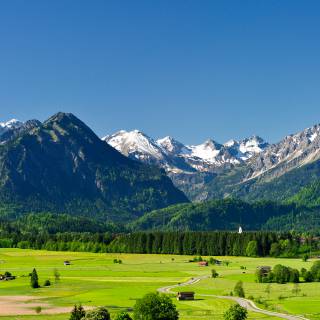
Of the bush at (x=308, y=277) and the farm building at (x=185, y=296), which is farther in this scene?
the bush at (x=308, y=277)

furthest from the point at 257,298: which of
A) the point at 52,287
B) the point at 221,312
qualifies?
the point at 52,287

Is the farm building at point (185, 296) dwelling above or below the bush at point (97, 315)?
above

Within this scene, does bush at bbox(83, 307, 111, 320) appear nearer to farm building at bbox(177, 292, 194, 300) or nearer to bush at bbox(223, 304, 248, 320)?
bush at bbox(223, 304, 248, 320)

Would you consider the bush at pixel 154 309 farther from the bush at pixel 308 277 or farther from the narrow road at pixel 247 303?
the bush at pixel 308 277

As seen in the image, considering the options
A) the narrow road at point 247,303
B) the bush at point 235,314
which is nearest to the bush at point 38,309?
the narrow road at point 247,303

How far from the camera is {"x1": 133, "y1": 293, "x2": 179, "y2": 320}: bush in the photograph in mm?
111812

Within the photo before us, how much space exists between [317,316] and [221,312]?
18.3 meters

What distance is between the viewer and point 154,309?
112312mm

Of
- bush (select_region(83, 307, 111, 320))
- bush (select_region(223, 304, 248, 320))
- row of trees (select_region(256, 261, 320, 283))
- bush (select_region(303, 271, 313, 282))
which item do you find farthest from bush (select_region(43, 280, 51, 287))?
bush (select_region(223, 304, 248, 320))

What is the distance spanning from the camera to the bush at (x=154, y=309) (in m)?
112

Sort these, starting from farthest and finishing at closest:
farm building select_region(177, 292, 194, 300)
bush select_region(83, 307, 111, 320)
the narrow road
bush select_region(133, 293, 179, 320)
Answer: farm building select_region(177, 292, 194, 300) → the narrow road → bush select_region(133, 293, 179, 320) → bush select_region(83, 307, 111, 320)

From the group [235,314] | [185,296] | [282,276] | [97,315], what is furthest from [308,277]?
[97,315]

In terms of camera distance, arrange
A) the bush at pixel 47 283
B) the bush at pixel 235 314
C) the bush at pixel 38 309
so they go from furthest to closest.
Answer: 1. the bush at pixel 47 283
2. the bush at pixel 38 309
3. the bush at pixel 235 314

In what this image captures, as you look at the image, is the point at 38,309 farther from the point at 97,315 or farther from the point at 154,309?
the point at 154,309
